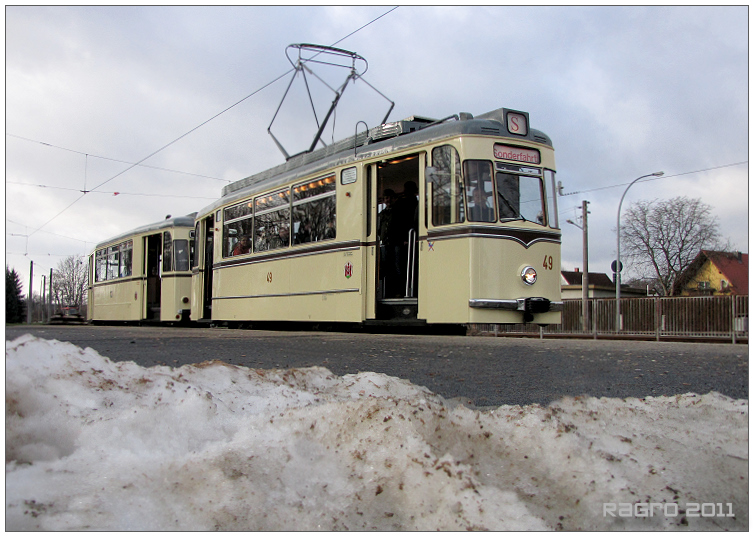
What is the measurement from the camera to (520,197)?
8.11 m

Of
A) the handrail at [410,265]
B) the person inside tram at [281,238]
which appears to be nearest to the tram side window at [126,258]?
the person inside tram at [281,238]

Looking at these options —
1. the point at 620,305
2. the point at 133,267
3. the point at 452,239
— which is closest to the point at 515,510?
the point at 452,239

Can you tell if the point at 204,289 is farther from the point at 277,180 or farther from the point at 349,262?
the point at 349,262

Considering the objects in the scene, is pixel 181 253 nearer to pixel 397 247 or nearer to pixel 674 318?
pixel 397 247

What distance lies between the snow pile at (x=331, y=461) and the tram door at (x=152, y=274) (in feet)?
53.3

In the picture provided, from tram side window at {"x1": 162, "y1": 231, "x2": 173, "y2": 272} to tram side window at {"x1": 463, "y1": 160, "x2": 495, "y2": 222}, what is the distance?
38.6 feet

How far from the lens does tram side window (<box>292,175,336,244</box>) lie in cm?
939

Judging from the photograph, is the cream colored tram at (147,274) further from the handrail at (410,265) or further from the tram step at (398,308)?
the handrail at (410,265)

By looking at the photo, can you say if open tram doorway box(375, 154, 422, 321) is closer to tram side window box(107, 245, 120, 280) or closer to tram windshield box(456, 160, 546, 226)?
tram windshield box(456, 160, 546, 226)

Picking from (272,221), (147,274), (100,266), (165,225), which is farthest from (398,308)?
(100,266)

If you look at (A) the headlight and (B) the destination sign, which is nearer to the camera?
(A) the headlight

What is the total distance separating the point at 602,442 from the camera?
7.66 feet

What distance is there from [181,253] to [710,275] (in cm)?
4069

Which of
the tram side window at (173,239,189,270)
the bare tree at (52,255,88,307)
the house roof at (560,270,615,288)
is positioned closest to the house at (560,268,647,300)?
the house roof at (560,270,615,288)
